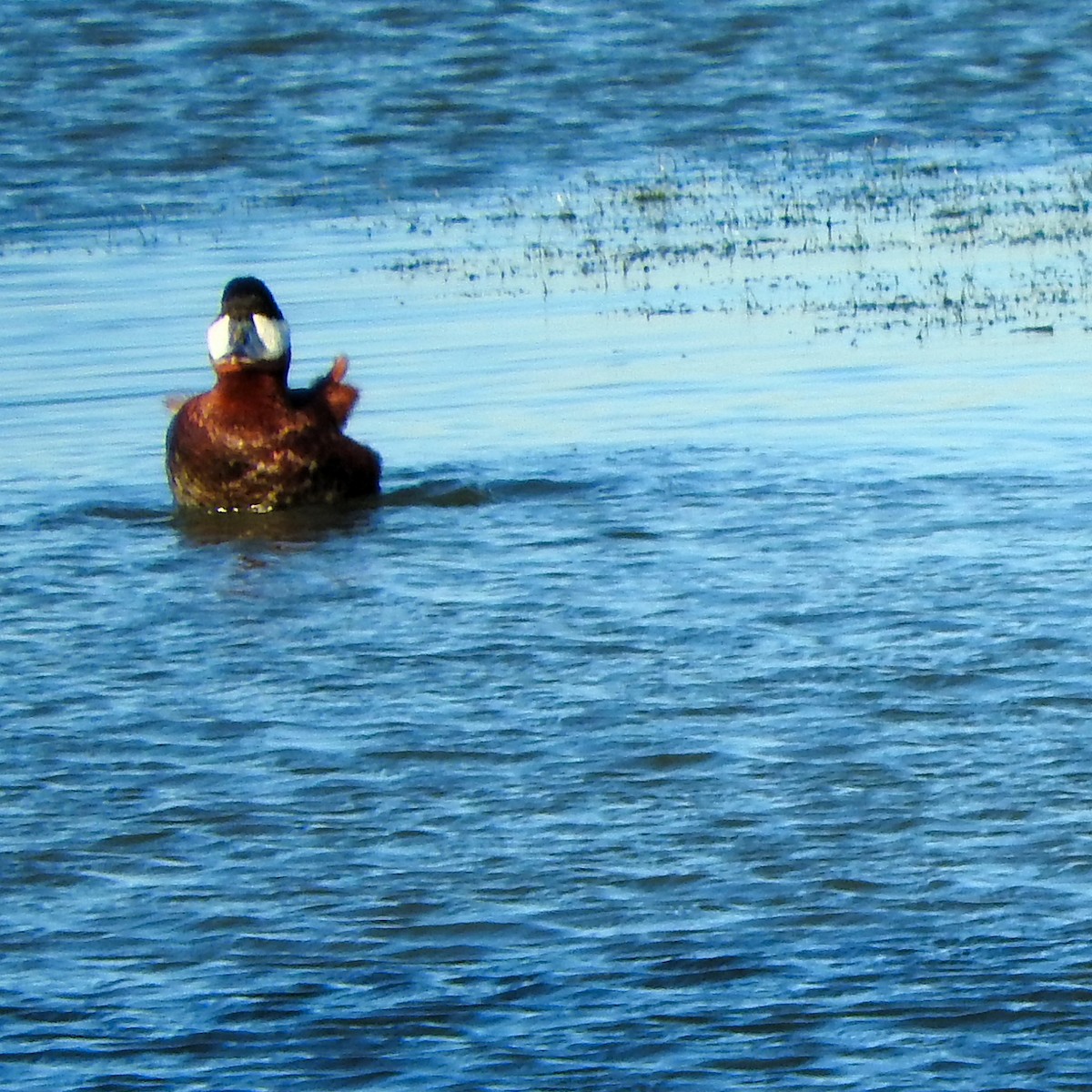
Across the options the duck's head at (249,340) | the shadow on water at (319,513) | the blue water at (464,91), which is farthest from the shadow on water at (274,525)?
the blue water at (464,91)

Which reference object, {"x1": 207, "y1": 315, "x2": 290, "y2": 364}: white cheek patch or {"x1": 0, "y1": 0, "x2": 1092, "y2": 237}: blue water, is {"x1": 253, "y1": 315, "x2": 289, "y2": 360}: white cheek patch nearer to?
→ {"x1": 207, "y1": 315, "x2": 290, "y2": 364}: white cheek patch

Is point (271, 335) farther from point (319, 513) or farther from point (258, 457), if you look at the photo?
point (319, 513)

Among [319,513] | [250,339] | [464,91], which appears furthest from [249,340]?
[464,91]

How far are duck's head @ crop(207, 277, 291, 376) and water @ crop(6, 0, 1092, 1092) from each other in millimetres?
593

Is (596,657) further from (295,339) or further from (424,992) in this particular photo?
(295,339)

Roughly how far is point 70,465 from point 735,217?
6930 mm

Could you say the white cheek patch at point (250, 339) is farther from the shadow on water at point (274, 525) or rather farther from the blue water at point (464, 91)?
the blue water at point (464, 91)

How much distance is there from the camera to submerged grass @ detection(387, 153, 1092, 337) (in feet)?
42.9

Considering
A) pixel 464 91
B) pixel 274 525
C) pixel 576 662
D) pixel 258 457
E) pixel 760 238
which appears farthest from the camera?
pixel 464 91

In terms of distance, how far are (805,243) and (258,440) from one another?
236 inches

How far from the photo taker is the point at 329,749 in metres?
6.17

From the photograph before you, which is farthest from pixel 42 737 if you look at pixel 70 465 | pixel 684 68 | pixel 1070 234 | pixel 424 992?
pixel 684 68

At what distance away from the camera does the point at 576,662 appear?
6867mm

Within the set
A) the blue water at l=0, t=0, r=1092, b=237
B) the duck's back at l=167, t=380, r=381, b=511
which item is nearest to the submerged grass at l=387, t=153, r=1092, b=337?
the blue water at l=0, t=0, r=1092, b=237
